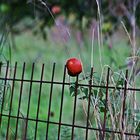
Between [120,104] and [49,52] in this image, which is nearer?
[120,104]

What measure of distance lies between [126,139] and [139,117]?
0.12 metres

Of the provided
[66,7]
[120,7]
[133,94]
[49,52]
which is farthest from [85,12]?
[49,52]

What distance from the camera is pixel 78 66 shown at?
2.15 metres

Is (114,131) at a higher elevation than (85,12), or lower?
lower

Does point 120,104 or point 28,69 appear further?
point 28,69

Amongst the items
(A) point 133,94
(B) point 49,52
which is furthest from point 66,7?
(B) point 49,52

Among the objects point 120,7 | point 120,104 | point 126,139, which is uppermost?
point 120,7

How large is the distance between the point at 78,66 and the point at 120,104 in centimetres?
27

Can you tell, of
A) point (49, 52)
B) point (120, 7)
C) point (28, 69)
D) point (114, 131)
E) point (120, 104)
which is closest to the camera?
point (114, 131)

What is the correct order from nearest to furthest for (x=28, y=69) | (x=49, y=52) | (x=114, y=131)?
(x=114, y=131)
(x=28, y=69)
(x=49, y=52)

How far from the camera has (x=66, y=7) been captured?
17.4ft

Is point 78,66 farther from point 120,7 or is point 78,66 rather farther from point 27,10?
point 27,10

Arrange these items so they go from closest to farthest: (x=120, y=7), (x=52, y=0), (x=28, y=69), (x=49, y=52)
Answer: (x=120, y=7) → (x=52, y=0) → (x=28, y=69) → (x=49, y=52)

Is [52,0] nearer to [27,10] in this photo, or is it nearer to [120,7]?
[27,10]
